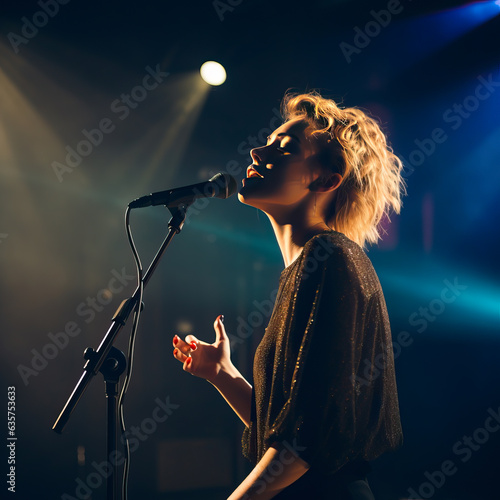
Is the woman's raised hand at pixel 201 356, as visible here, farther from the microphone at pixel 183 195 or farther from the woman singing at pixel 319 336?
the microphone at pixel 183 195

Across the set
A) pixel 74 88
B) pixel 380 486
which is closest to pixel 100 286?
pixel 74 88

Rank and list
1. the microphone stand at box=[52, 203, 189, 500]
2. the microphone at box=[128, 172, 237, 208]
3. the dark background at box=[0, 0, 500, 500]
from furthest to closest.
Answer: the dark background at box=[0, 0, 500, 500]
the microphone at box=[128, 172, 237, 208]
the microphone stand at box=[52, 203, 189, 500]

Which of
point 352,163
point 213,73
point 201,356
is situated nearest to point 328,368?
point 201,356

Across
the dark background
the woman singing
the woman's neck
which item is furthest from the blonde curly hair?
the dark background

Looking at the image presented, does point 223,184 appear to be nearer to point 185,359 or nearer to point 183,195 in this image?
point 183,195

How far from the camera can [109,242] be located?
3895 millimetres

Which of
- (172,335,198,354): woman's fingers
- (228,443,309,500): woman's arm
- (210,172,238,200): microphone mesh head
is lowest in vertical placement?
(228,443,309,500): woman's arm

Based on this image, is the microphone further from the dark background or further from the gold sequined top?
the dark background

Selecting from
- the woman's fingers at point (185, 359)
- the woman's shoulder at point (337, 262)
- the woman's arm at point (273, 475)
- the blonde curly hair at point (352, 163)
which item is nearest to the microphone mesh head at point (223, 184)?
the blonde curly hair at point (352, 163)

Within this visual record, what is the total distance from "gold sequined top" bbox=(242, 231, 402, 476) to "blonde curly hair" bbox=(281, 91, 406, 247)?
0.36m

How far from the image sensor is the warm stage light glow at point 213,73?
3604 millimetres

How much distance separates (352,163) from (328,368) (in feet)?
2.50

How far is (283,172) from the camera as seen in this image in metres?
1.46

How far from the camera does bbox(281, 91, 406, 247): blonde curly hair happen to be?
1.51 metres
